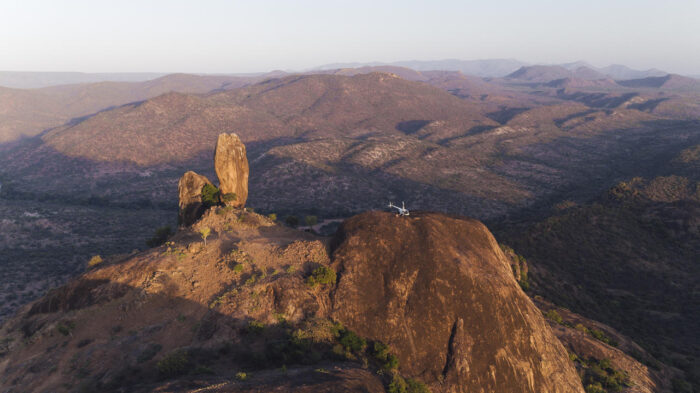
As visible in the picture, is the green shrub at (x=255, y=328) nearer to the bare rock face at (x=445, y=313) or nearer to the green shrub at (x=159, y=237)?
the bare rock face at (x=445, y=313)

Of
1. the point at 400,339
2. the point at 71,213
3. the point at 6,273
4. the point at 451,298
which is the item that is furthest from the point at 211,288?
the point at 71,213

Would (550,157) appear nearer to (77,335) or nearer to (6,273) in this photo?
(77,335)

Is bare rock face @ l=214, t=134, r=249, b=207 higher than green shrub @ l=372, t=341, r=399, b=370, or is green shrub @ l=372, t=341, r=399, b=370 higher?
bare rock face @ l=214, t=134, r=249, b=207

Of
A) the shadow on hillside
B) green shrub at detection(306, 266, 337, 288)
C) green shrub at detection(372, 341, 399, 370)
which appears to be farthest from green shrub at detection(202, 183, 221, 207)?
green shrub at detection(372, 341, 399, 370)

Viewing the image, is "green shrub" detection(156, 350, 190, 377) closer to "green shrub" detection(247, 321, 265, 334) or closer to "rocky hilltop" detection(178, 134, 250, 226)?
"green shrub" detection(247, 321, 265, 334)

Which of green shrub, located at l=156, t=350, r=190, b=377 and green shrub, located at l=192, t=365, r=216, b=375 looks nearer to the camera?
green shrub, located at l=192, t=365, r=216, b=375

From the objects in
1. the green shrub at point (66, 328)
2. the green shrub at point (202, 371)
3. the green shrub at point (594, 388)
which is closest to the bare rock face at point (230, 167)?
the green shrub at point (66, 328)
